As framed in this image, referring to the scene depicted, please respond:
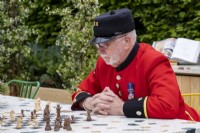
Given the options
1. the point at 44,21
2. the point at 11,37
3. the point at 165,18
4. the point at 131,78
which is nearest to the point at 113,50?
the point at 131,78

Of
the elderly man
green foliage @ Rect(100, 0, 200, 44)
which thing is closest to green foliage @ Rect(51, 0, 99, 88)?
green foliage @ Rect(100, 0, 200, 44)

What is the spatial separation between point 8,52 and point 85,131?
5399 mm

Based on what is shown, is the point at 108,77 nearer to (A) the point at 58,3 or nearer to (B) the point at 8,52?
(B) the point at 8,52

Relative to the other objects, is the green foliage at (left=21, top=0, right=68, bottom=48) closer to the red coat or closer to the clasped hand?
the red coat

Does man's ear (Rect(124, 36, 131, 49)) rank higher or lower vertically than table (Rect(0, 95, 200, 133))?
higher

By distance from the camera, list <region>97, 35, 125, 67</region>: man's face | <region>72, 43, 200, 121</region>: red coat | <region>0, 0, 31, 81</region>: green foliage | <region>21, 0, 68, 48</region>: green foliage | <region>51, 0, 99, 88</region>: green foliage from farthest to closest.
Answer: <region>21, 0, 68, 48</region>: green foliage < <region>0, 0, 31, 81</region>: green foliage < <region>51, 0, 99, 88</region>: green foliage < <region>97, 35, 125, 67</region>: man's face < <region>72, 43, 200, 121</region>: red coat

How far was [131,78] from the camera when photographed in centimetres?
359

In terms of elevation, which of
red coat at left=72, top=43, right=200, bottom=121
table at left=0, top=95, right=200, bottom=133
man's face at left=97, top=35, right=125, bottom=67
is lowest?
table at left=0, top=95, right=200, bottom=133

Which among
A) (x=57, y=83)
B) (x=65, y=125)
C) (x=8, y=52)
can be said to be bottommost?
(x=57, y=83)

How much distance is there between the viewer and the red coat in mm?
3371

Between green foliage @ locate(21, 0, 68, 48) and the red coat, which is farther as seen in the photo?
green foliage @ locate(21, 0, 68, 48)

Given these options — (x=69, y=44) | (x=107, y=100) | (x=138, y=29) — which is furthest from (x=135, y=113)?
(x=138, y=29)

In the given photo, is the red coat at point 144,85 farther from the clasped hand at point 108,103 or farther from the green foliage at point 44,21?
the green foliage at point 44,21

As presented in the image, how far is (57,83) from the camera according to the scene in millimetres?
8969
